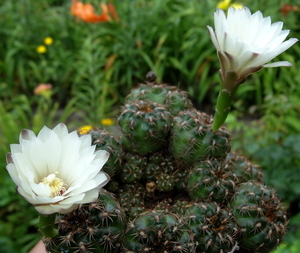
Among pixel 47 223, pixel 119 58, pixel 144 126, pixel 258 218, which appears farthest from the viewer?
pixel 119 58

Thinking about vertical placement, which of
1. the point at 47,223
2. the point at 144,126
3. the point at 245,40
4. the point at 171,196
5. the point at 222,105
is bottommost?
the point at 171,196

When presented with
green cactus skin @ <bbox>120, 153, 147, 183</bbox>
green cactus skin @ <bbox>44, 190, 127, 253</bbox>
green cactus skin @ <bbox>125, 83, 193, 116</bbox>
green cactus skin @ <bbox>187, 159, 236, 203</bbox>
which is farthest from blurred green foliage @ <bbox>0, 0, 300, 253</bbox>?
green cactus skin @ <bbox>44, 190, 127, 253</bbox>

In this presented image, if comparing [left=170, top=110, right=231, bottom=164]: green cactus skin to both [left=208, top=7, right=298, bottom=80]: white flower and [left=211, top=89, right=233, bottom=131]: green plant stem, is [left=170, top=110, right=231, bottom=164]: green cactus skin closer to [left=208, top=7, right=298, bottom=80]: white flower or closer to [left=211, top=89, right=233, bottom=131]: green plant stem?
[left=211, top=89, right=233, bottom=131]: green plant stem

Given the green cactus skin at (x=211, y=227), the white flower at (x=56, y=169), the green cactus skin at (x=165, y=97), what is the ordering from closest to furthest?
the white flower at (x=56, y=169) < the green cactus skin at (x=211, y=227) < the green cactus skin at (x=165, y=97)

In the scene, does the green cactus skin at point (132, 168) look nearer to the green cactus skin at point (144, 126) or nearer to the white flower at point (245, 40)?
the green cactus skin at point (144, 126)

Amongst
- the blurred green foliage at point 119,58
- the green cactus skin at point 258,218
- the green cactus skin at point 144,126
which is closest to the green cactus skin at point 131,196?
the green cactus skin at point 144,126

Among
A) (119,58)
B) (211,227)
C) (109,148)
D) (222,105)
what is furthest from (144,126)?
(119,58)

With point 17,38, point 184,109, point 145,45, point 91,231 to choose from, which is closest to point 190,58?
point 145,45

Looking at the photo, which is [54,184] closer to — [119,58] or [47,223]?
[47,223]
